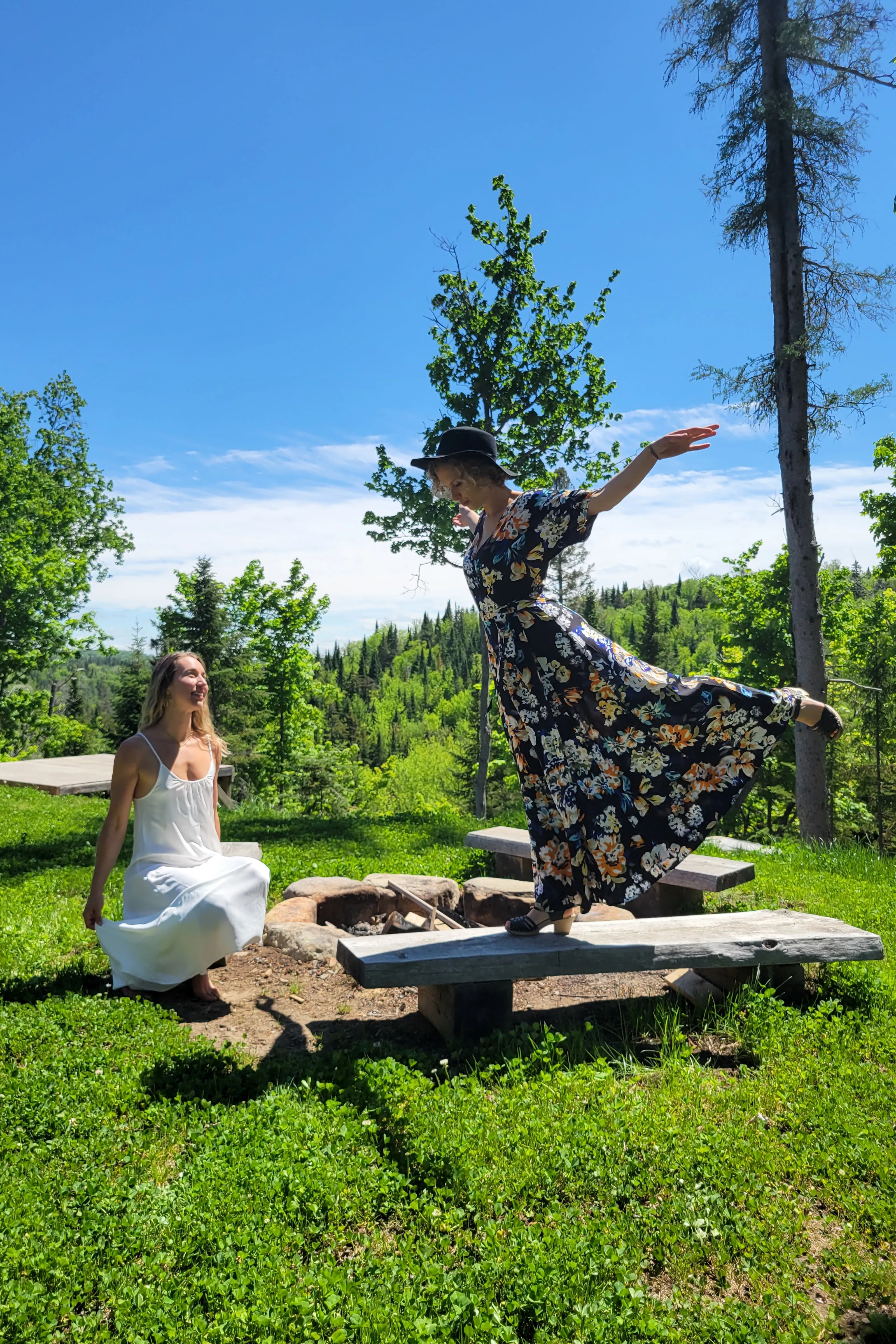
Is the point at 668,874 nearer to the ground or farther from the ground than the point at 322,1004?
farther from the ground

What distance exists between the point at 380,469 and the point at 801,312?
8.04m

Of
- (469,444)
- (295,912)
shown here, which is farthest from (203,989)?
(469,444)

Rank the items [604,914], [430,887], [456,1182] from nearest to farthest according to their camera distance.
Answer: [456,1182], [604,914], [430,887]

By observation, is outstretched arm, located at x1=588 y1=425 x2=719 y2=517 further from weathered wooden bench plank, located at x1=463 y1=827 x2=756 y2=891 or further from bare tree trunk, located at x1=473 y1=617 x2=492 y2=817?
bare tree trunk, located at x1=473 y1=617 x2=492 y2=817

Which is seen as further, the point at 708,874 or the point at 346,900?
the point at 346,900

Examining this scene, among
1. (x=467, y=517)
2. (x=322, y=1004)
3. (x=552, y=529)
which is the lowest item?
(x=322, y=1004)

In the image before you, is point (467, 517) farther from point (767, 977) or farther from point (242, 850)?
point (242, 850)

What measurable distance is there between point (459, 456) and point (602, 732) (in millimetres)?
1525

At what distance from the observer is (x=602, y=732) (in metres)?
4.05

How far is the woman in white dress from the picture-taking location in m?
4.29

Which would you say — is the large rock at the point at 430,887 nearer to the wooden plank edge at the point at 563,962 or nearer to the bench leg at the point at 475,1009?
the bench leg at the point at 475,1009

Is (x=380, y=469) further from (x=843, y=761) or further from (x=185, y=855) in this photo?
(x=843, y=761)

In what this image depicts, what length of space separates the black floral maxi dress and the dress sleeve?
137mm

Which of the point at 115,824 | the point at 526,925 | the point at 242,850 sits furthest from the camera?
the point at 242,850
